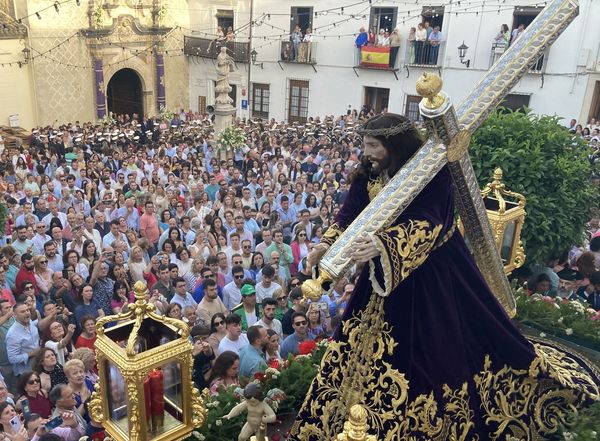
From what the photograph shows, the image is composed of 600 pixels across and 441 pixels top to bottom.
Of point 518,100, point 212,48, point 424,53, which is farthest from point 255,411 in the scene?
point 212,48

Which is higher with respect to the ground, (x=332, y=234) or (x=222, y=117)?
(x=332, y=234)

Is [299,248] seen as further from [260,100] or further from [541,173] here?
[260,100]

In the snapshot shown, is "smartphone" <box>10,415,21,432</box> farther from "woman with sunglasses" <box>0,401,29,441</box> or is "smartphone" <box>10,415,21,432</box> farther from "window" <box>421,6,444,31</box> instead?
"window" <box>421,6,444,31</box>

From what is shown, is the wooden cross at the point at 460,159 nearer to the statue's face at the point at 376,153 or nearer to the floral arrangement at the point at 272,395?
the statue's face at the point at 376,153

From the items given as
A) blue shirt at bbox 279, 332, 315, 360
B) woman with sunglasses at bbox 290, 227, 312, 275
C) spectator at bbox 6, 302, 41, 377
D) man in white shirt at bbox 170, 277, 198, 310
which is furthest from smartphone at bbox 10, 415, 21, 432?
woman with sunglasses at bbox 290, 227, 312, 275

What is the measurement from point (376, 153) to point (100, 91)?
20644mm

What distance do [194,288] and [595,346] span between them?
4.50 metres

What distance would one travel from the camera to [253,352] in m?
5.40

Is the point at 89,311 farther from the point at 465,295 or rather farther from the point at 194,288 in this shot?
the point at 465,295

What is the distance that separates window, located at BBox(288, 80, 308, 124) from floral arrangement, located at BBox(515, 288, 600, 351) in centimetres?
1994

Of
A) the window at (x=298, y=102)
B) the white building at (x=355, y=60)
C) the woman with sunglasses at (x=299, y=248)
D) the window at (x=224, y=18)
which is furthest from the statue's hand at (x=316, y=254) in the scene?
the window at (x=224, y=18)

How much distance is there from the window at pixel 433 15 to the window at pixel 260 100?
288 inches

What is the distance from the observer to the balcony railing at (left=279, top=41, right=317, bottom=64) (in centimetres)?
2345

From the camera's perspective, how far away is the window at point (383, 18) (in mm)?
21641
